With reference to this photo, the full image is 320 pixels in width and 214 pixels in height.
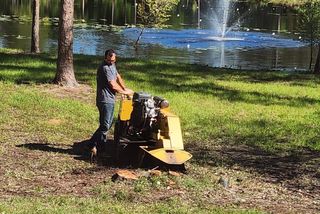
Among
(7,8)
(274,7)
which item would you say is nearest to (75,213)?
(7,8)

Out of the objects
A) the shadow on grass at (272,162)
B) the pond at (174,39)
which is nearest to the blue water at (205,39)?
the pond at (174,39)

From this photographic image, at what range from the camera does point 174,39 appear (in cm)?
4447

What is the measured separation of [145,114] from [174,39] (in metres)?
36.2

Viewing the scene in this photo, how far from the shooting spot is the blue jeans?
29.5 feet

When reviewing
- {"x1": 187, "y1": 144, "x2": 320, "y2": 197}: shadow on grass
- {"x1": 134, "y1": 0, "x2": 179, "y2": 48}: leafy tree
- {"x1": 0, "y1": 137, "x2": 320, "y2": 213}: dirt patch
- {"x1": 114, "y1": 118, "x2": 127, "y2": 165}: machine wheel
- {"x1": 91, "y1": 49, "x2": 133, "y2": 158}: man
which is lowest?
{"x1": 187, "y1": 144, "x2": 320, "y2": 197}: shadow on grass

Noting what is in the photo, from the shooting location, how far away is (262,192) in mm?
7840

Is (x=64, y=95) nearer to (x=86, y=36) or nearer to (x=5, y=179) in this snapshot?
(x=5, y=179)

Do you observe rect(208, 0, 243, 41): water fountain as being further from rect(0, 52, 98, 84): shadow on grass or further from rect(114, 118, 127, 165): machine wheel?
rect(114, 118, 127, 165): machine wheel

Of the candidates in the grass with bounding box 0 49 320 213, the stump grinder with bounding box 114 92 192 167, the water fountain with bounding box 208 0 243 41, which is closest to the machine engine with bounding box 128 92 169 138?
the stump grinder with bounding box 114 92 192 167

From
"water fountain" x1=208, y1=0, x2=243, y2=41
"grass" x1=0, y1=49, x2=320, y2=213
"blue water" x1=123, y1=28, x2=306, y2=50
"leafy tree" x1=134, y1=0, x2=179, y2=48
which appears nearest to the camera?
"grass" x1=0, y1=49, x2=320, y2=213

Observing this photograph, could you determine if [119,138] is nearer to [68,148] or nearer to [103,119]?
[103,119]

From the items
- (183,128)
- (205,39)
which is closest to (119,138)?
(183,128)

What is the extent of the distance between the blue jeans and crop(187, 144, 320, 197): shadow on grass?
1.51 metres

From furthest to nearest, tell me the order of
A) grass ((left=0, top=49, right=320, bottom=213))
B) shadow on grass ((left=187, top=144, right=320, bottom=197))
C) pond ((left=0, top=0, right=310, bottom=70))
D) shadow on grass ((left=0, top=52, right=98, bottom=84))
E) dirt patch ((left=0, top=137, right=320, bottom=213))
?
pond ((left=0, top=0, right=310, bottom=70))
shadow on grass ((left=0, top=52, right=98, bottom=84))
shadow on grass ((left=187, top=144, right=320, bottom=197))
dirt patch ((left=0, top=137, right=320, bottom=213))
grass ((left=0, top=49, right=320, bottom=213))
